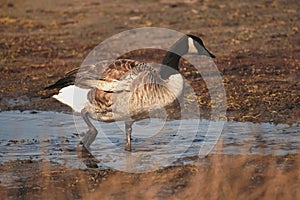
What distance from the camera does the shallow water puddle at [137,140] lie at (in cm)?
795

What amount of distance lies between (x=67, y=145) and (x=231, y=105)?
249cm

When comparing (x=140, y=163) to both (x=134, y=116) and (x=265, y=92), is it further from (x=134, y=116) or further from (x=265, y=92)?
(x=265, y=92)

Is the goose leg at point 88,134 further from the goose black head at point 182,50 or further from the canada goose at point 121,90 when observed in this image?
the goose black head at point 182,50

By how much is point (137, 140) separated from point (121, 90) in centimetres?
98

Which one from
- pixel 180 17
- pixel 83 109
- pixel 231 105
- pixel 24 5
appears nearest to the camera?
pixel 83 109

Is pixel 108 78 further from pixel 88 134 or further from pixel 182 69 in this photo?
pixel 182 69

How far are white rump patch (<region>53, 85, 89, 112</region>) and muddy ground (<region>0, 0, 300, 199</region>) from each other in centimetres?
99

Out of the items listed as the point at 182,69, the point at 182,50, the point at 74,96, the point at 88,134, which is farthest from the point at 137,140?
the point at 182,69

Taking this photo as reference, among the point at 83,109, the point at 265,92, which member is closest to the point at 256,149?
the point at 83,109

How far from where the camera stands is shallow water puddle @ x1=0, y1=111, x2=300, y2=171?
7.95 metres

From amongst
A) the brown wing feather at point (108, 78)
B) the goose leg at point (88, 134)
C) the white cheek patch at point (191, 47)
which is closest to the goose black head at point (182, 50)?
the white cheek patch at point (191, 47)

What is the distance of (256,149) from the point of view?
798 cm

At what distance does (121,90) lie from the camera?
8102mm

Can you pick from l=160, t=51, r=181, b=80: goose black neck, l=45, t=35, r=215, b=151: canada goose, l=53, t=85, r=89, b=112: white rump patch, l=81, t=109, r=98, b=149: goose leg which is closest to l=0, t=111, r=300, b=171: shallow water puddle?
l=81, t=109, r=98, b=149: goose leg
